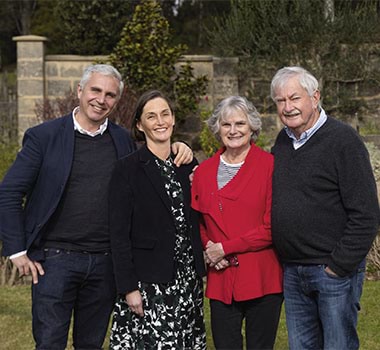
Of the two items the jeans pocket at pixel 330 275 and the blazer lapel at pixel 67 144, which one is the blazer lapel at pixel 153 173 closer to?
the blazer lapel at pixel 67 144

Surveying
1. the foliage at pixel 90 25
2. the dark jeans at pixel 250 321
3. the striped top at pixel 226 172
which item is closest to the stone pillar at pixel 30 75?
the foliage at pixel 90 25

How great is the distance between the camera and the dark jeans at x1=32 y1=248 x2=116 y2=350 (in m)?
3.31

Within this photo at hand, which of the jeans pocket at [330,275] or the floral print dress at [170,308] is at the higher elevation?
the jeans pocket at [330,275]

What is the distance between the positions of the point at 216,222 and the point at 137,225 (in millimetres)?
403

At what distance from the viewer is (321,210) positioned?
2.98 metres

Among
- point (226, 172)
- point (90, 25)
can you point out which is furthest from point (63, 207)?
point (90, 25)

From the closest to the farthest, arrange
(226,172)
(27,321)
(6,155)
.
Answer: (226,172)
(27,321)
(6,155)

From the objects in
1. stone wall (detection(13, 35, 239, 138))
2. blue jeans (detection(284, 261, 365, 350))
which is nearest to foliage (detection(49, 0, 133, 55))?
stone wall (detection(13, 35, 239, 138))

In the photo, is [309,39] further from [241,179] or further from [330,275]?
[330,275]

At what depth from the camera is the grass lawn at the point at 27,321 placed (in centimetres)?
484

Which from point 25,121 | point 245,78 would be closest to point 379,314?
point 245,78

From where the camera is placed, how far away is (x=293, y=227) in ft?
9.96

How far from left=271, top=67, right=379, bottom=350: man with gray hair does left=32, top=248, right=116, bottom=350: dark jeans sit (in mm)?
972

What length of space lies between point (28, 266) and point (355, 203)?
1672mm
